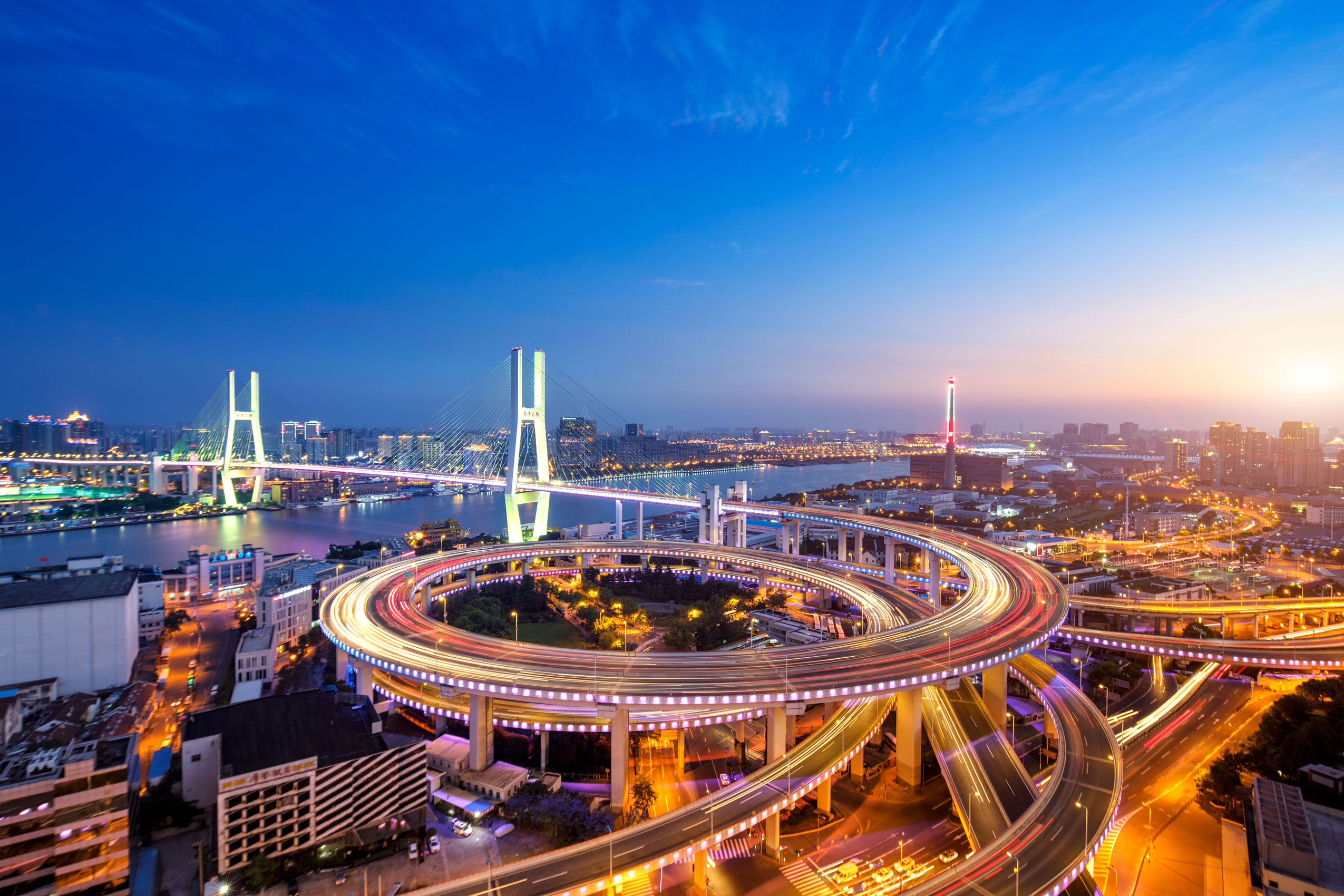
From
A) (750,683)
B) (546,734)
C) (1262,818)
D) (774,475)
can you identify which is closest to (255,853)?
(546,734)

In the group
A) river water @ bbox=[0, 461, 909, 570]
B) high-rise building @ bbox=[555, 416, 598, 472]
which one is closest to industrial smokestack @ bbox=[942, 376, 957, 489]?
river water @ bbox=[0, 461, 909, 570]

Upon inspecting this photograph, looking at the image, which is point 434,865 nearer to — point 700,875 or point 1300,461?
point 700,875

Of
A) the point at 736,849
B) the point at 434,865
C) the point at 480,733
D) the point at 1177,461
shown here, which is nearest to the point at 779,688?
the point at 736,849

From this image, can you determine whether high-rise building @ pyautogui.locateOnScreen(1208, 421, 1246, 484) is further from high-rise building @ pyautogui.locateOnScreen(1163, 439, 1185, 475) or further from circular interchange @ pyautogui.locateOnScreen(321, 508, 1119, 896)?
circular interchange @ pyautogui.locateOnScreen(321, 508, 1119, 896)

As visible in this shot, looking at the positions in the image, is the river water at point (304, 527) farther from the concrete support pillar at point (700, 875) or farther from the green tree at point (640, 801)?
the concrete support pillar at point (700, 875)

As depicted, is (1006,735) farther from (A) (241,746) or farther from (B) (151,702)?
(B) (151,702)

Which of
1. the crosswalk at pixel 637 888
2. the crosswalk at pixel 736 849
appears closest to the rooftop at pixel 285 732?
the crosswalk at pixel 637 888
